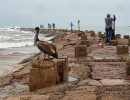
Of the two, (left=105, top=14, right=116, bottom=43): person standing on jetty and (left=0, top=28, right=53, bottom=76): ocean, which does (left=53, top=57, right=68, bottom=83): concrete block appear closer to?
(left=0, top=28, right=53, bottom=76): ocean

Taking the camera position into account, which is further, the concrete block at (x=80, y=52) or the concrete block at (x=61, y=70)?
the concrete block at (x=80, y=52)

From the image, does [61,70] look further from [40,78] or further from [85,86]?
[85,86]

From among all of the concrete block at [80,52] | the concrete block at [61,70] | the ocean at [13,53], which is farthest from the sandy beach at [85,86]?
the ocean at [13,53]

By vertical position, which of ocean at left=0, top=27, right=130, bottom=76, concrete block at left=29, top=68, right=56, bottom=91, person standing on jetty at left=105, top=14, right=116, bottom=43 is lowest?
ocean at left=0, top=27, right=130, bottom=76

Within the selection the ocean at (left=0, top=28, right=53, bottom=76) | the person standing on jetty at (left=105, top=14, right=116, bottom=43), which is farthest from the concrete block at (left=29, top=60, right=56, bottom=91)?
the person standing on jetty at (left=105, top=14, right=116, bottom=43)

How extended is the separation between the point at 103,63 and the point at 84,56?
7.30 feet

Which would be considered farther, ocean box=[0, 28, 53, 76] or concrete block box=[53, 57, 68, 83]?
ocean box=[0, 28, 53, 76]

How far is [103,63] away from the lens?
1213 cm

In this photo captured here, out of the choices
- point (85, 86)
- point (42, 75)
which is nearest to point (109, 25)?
point (42, 75)

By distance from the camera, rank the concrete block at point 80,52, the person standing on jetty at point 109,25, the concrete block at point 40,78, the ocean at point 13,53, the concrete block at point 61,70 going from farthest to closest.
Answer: the person standing on jetty at point 109,25
the ocean at point 13,53
the concrete block at point 80,52
the concrete block at point 61,70
the concrete block at point 40,78

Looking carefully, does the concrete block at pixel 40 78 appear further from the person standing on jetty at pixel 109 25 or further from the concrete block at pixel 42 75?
the person standing on jetty at pixel 109 25

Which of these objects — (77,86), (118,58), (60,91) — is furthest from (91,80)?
(118,58)

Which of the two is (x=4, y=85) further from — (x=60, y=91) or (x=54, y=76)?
(x=60, y=91)

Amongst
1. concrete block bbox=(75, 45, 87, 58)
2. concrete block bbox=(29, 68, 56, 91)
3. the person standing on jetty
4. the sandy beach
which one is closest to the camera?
the sandy beach
